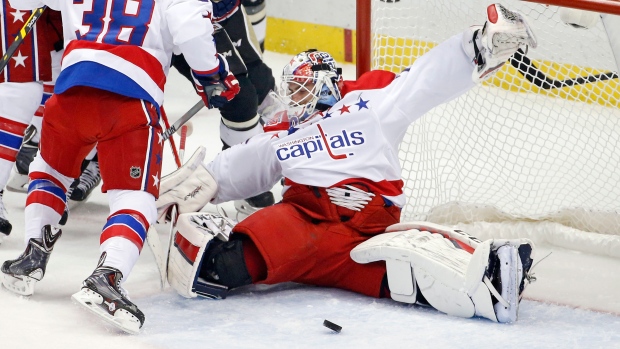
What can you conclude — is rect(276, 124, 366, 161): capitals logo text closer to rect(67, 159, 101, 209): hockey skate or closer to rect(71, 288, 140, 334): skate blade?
rect(71, 288, 140, 334): skate blade

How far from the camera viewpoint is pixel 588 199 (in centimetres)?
378

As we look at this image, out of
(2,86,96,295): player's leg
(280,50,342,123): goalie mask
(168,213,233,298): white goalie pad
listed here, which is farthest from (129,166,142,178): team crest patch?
(280,50,342,123): goalie mask

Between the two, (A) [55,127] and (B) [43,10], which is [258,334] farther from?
(B) [43,10]

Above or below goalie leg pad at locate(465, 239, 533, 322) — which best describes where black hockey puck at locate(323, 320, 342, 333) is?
below

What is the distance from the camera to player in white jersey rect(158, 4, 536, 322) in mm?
2920

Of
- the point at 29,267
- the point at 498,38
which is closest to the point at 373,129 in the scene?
the point at 498,38

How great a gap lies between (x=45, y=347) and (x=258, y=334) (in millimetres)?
510

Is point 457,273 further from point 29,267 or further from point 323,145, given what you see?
point 29,267

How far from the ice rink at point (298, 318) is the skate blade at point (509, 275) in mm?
44

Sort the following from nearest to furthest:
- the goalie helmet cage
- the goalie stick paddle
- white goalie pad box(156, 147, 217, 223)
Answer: white goalie pad box(156, 147, 217, 223) → the goalie stick paddle → the goalie helmet cage

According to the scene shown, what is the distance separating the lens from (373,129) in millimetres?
3057

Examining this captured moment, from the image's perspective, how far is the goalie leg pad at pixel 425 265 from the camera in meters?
2.82

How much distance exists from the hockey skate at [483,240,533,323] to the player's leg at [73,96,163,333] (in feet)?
2.93

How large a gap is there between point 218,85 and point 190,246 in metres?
0.45
